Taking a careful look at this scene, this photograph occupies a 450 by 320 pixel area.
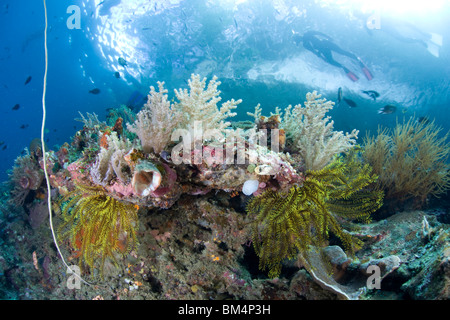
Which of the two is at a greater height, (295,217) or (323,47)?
(323,47)

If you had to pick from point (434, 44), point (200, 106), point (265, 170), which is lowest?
point (265, 170)

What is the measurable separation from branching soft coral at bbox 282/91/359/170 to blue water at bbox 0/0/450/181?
19.5m

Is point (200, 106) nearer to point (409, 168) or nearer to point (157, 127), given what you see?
point (157, 127)

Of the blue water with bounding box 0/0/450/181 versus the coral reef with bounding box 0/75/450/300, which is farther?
the blue water with bounding box 0/0/450/181

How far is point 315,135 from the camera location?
10.2 ft

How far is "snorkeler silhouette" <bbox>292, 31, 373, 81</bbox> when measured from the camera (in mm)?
19750

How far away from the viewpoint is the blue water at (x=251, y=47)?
1866 centimetres

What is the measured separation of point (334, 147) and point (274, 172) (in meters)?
1.03

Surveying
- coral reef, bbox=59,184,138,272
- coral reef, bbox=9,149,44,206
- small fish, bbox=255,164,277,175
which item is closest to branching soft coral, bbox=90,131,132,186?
coral reef, bbox=59,184,138,272

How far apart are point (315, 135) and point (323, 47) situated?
72.9 feet

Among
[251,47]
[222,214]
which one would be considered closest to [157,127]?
[222,214]

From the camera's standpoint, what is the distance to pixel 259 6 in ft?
62.4

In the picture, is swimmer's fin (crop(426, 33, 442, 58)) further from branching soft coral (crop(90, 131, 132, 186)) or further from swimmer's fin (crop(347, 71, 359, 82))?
branching soft coral (crop(90, 131, 132, 186))
